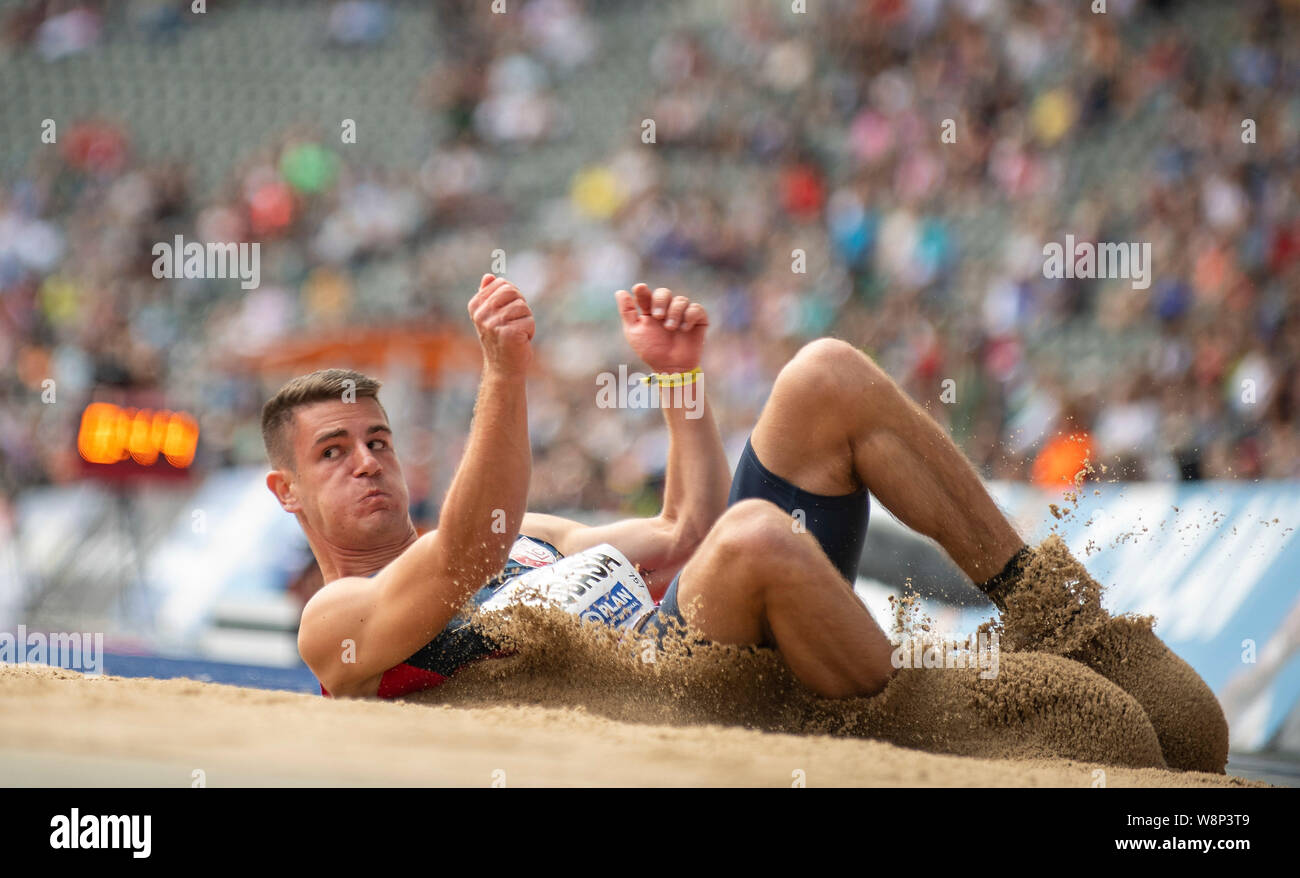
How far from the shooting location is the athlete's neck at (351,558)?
11.5 feet

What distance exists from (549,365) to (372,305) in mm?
2767

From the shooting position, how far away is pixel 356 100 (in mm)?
13398

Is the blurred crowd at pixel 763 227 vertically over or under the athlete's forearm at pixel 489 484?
over

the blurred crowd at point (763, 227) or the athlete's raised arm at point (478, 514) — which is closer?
the athlete's raised arm at point (478, 514)

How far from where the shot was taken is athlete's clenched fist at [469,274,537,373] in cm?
291

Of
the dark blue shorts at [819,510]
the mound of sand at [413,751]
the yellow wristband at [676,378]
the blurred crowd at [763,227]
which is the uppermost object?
the blurred crowd at [763,227]

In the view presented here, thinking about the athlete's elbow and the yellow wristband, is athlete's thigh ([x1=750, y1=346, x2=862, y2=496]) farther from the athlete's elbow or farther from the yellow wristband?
the athlete's elbow

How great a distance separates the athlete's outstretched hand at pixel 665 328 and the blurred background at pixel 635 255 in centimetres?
104

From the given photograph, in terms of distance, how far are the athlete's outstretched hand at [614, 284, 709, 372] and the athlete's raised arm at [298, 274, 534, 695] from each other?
0.74 metres

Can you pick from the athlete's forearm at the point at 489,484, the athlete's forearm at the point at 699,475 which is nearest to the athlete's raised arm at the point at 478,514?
the athlete's forearm at the point at 489,484

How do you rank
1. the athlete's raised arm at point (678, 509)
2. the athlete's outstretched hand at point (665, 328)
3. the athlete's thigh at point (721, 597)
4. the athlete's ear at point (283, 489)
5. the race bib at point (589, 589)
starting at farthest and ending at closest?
the athlete's raised arm at point (678, 509), the athlete's outstretched hand at point (665, 328), the athlete's ear at point (283, 489), the race bib at point (589, 589), the athlete's thigh at point (721, 597)

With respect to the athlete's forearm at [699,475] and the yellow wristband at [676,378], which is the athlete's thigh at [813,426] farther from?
the athlete's forearm at [699,475]

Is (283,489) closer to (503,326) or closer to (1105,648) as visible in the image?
(503,326)
